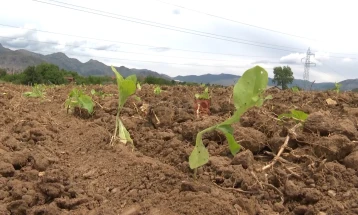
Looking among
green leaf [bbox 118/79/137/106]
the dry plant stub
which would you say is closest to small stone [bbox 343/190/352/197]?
the dry plant stub

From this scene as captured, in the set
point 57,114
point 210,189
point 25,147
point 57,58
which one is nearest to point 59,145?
point 25,147

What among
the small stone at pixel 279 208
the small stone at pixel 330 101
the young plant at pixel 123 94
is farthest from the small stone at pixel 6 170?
the small stone at pixel 330 101

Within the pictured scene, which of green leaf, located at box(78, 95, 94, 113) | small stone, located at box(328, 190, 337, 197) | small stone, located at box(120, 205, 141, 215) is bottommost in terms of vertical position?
small stone, located at box(120, 205, 141, 215)

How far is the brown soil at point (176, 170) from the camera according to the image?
176cm

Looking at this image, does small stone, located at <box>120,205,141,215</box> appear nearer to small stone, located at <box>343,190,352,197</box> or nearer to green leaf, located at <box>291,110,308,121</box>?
small stone, located at <box>343,190,352,197</box>

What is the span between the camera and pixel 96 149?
A: 8.22ft

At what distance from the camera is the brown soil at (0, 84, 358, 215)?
1765mm

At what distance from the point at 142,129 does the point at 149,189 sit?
0.92 m

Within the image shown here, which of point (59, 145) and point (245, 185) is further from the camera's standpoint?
point (59, 145)

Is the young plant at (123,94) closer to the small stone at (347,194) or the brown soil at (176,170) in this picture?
the brown soil at (176,170)

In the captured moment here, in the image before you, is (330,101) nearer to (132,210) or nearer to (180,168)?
(180,168)

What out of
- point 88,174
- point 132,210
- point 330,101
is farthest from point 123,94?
point 330,101

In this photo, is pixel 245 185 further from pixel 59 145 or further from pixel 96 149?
pixel 59 145

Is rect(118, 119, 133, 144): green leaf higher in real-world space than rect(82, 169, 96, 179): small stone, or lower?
higher
